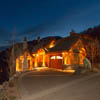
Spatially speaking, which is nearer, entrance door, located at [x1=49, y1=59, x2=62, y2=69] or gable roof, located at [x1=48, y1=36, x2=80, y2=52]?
gable roof, located at [x1=48, y1=36, x2=80, y2=52]

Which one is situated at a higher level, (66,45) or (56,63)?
(66,45)

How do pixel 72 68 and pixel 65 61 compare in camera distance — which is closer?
pixel 72 68

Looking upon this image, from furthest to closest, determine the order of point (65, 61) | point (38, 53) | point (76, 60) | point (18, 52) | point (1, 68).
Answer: point (1, 68)
point (38, 53)
point (18, 52)
point (76, 60)
point (65, 61)

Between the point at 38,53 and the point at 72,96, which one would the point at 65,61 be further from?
the point at 72,96

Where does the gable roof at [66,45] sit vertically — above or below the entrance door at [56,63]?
above

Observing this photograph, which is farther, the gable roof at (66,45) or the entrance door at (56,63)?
the entrance door at (56,63)

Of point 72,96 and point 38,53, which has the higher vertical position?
point 38,53

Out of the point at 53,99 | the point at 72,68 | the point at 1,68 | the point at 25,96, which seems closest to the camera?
the point at 53,99

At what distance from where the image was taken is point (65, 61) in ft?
61.6

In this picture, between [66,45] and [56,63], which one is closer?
[66,45]

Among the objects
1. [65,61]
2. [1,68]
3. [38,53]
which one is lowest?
[1,68]

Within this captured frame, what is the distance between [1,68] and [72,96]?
2578 centimetres

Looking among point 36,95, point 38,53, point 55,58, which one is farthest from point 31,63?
point 36,95

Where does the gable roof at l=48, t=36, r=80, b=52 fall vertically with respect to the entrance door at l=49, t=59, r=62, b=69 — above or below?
above
